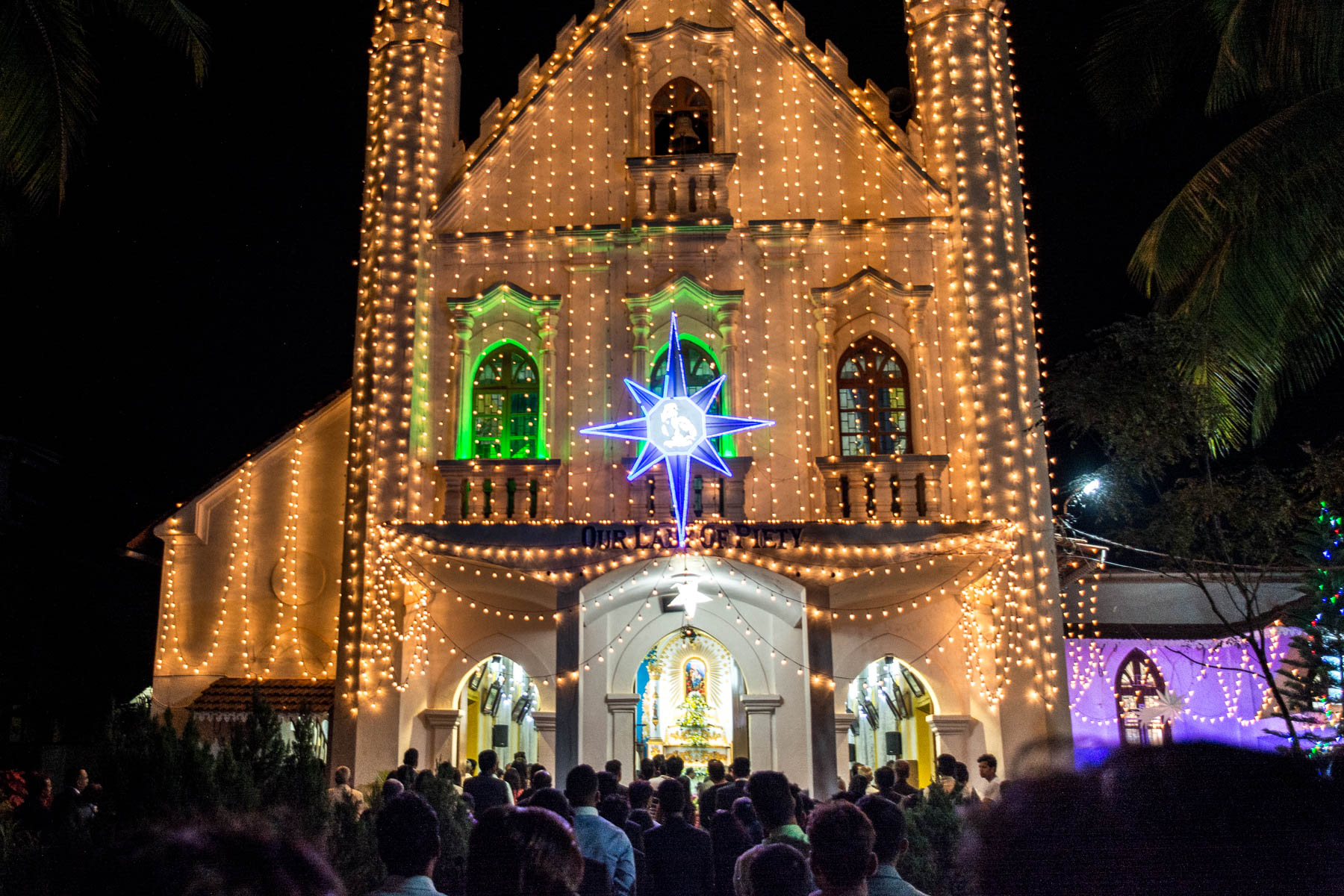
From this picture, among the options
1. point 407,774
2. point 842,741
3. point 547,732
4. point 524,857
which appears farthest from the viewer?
point 842,741

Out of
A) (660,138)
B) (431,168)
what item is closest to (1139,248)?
(660,138)

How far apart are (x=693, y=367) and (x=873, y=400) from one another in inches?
107

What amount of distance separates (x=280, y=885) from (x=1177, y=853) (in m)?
2.01

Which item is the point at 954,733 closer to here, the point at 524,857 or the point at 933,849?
the point at 933,849

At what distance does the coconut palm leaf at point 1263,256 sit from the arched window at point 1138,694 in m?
6.27

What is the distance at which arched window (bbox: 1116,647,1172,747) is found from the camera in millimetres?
20172

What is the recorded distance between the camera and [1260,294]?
43.1 feet

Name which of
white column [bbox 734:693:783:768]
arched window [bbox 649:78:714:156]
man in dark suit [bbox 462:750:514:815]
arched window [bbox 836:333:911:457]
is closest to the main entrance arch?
white column [bbox 734:693:783:768]

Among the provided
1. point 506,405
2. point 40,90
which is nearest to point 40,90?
point 40,90

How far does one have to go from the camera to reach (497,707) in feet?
67.2

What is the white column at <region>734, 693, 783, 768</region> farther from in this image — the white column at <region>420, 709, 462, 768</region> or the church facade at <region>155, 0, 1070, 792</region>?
the white column at <region>420, 709, 462, 768</region>

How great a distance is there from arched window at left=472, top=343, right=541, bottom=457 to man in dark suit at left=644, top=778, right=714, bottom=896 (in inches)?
389

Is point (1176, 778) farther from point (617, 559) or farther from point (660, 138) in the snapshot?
point (660, 138)

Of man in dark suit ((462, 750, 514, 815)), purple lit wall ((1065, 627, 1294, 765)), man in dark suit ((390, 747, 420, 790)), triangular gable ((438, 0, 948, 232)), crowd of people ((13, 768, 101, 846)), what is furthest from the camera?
purple lit wall ((1065, 627, 1294, 765))
